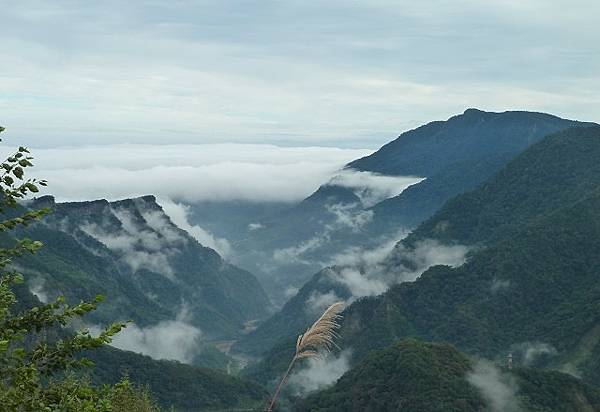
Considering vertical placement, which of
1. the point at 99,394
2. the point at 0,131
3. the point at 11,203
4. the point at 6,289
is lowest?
the point at 99,394

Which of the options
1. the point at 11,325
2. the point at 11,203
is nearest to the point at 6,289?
the point at 11,325

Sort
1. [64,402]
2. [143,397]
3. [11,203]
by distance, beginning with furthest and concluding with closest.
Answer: [143,397] → [11,203] → [64,402]

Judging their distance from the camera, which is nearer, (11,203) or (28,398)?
(28,398)

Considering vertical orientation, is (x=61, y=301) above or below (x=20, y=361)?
above

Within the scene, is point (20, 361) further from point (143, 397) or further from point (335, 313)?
point (143, 397)

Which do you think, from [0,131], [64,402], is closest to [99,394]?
[64,402]

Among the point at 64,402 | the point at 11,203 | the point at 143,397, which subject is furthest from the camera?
the point at 143,397

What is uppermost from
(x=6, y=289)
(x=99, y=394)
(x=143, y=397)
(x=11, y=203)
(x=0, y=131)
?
(x=0, y=131)

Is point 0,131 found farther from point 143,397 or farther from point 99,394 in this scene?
point 143,397

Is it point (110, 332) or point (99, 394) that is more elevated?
point (110, 332)
